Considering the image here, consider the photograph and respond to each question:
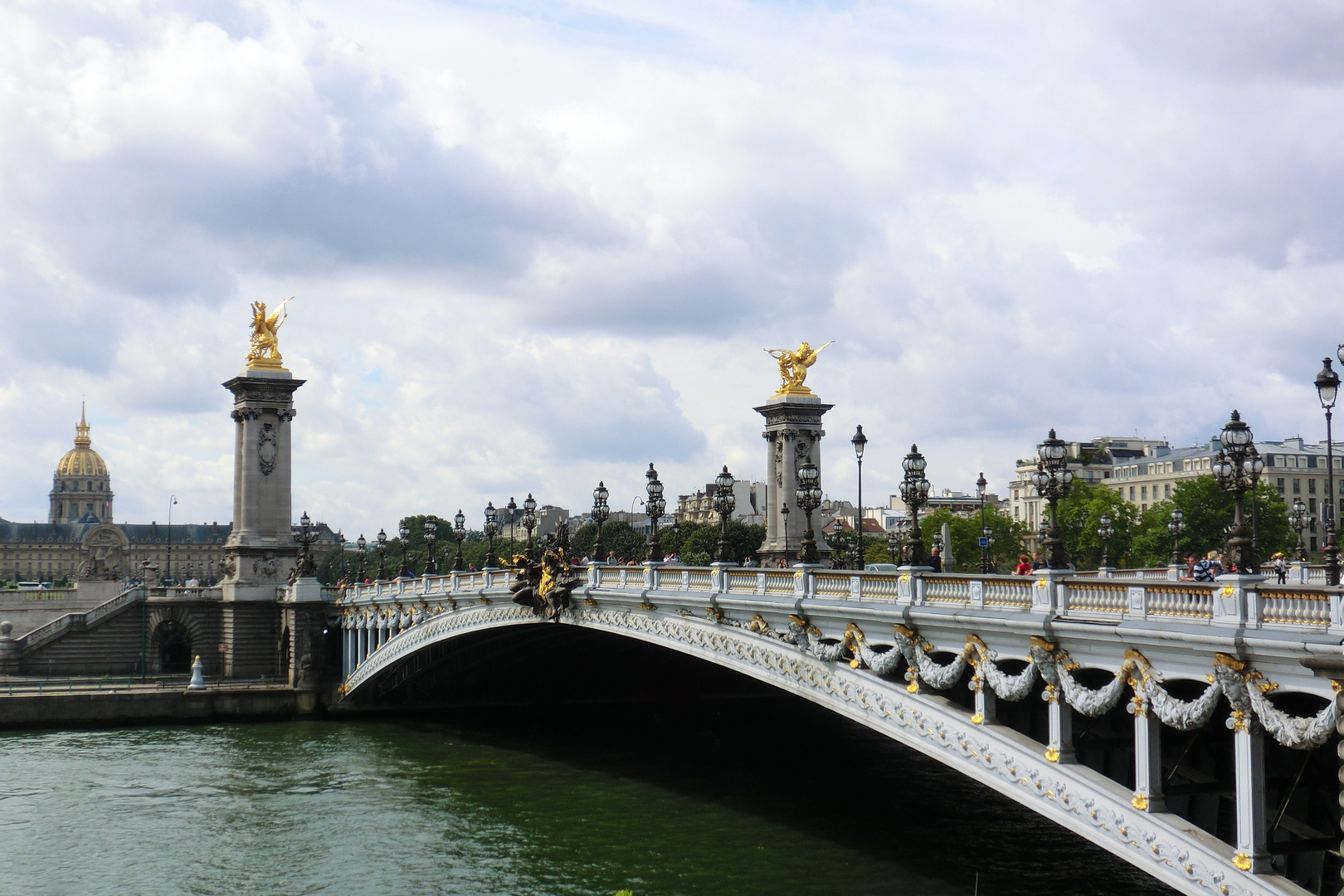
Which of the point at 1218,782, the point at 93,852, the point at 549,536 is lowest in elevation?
the point at 93,852

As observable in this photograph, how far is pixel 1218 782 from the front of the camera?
18609 mm

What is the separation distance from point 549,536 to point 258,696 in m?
22.5

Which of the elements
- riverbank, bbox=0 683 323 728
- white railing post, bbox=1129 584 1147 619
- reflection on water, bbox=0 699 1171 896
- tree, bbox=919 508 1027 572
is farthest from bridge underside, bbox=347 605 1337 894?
tree, bbox=919 508 1027 572

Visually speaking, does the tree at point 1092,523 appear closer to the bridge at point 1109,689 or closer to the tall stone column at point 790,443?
the tall stone column at point 790,443

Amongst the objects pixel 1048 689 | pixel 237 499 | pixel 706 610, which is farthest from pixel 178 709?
pixel 1048 689

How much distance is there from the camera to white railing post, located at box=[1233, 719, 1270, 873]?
15.8 metres

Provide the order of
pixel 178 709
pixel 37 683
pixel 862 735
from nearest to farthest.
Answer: pixel 862 735 < pixel 178 709 < pixel 37 683

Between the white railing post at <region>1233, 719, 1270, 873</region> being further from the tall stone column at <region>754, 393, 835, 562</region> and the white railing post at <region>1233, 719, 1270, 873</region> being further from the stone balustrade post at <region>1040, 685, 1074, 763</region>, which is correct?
the tall stone column at <region>754, 393, 835, 562</region>

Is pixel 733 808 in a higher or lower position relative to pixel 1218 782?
lower

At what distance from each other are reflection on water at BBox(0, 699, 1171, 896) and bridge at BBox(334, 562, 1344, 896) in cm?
439

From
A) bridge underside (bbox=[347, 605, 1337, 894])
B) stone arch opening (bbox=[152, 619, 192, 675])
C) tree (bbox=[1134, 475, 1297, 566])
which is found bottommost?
stone arch opening (bbox=[152, 619, 192, 675])

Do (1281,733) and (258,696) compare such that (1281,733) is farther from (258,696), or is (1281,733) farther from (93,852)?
(258,696)

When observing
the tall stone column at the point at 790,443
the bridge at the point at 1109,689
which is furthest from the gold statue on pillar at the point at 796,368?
the bridge at the point at 1109,689

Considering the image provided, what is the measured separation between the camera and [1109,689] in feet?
58.5
